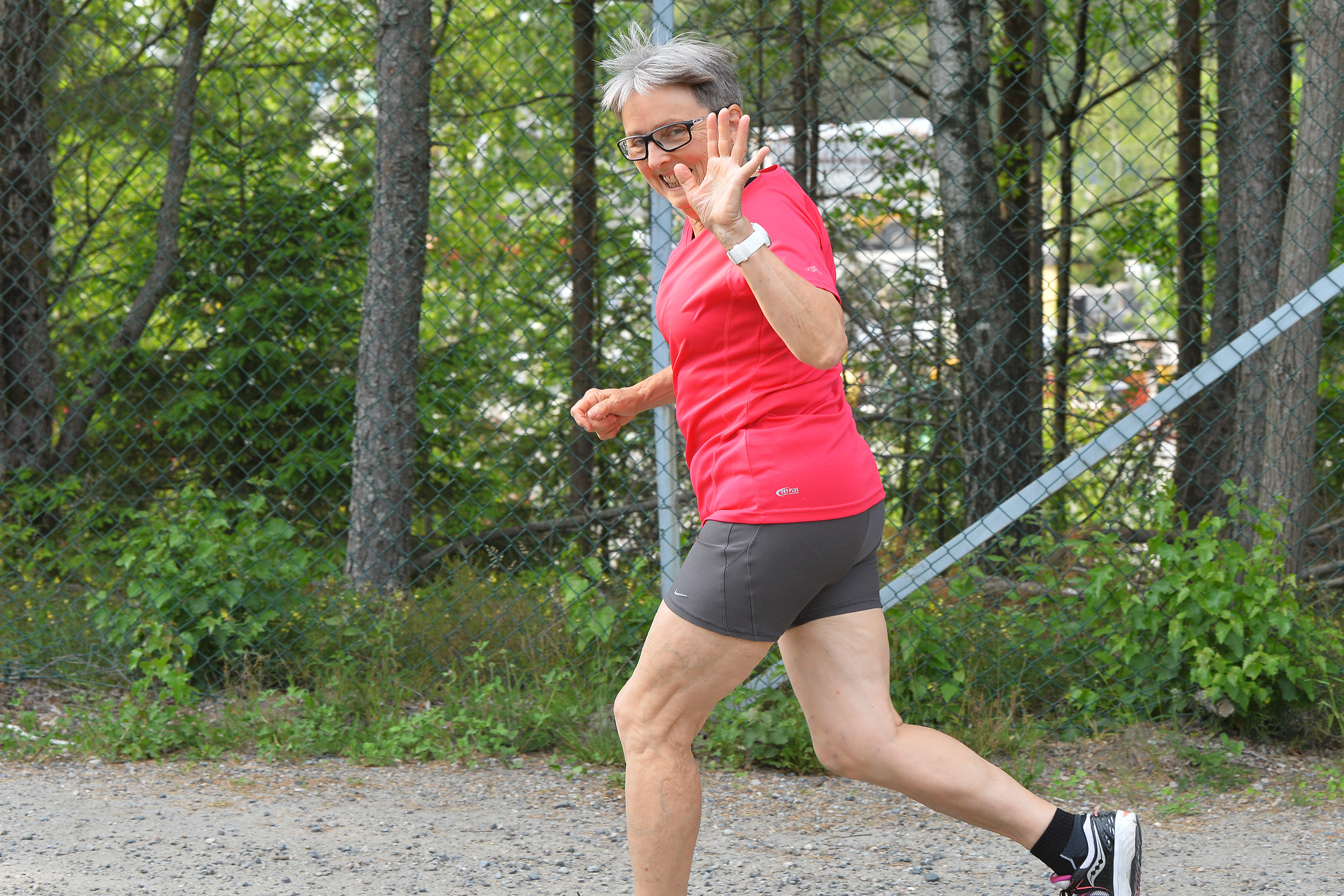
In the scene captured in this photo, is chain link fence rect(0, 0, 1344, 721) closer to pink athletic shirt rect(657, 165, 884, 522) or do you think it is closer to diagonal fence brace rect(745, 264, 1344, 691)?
diagonal fence brace rect(745, 264, 1344, 691)

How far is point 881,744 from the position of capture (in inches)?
85.3

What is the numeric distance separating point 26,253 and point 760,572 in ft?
16.8

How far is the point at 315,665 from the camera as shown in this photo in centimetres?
417

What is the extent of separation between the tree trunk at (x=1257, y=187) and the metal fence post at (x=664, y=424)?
2.47 m

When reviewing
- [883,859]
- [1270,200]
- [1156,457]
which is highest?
[1270,200]

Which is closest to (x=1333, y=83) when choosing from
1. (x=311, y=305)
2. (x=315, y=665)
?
(x=315, y=665)

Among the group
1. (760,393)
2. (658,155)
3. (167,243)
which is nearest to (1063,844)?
(760,393)

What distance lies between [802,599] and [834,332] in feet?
1.69

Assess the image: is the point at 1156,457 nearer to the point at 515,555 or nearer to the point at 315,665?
the point at 515,555

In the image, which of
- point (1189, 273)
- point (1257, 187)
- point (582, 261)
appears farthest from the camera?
point (1189, 273)

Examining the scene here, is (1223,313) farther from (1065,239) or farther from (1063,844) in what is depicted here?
(1063,844)

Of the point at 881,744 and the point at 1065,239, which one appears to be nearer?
the point at 881,744

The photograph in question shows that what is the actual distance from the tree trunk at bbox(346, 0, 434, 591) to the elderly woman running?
104 inches

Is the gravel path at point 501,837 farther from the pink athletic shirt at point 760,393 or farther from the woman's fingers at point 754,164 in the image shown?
the woman's fingers at point 754,164
